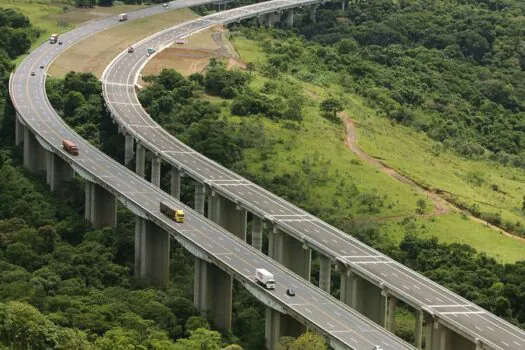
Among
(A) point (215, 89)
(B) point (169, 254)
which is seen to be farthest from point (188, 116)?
(B) point (169, 254)

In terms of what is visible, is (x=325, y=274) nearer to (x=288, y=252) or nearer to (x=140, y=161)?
(x=288, y=252)

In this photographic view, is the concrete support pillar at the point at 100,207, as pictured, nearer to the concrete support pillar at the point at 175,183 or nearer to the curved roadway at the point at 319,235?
the curved roadway at the point at 319,235

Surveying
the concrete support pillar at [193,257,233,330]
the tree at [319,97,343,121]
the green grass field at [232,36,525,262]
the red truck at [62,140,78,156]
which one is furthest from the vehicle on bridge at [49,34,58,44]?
the concrete support pillar at [193,257,233,330]

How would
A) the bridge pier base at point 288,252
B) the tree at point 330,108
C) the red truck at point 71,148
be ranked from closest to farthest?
the bridge pier base at point 288,252 → the red truck at point 71,148 → the tree at point 330,108

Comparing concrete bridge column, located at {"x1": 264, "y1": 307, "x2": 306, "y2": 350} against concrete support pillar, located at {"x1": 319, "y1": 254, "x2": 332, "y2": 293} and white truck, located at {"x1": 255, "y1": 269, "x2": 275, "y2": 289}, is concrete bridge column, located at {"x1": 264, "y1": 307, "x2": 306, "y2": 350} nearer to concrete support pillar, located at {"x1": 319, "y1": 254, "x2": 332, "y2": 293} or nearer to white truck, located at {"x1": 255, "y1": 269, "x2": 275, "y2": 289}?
white truck, located at {"x1": 255, "y1": 269, "x2": 275, "y2": 289}

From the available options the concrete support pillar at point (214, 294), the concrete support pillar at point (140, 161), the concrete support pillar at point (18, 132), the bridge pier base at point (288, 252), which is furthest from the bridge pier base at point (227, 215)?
the concrete support pillar at point (18, 132)

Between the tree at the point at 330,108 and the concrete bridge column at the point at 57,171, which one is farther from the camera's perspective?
the tree at the point at 330,108

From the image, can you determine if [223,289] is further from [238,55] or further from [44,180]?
[238,55]
